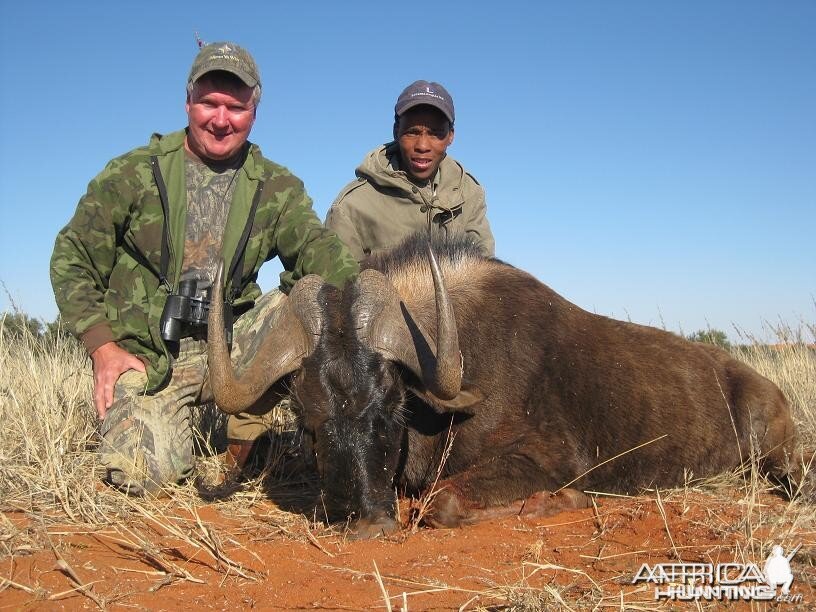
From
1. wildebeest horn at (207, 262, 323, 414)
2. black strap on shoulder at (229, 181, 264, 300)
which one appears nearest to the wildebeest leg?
wildebeest horn at (207, 262, 323, 414)

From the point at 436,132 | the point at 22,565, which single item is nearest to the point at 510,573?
the point at 22,565

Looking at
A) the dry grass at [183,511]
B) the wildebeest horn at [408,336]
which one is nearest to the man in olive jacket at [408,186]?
the dry grass at [183,511]

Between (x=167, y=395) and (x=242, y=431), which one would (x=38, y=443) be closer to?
(x=167, y=395)

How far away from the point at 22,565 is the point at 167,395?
176cm

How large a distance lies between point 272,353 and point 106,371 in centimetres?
121

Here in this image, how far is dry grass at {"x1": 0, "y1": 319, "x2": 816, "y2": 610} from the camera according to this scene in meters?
3.07

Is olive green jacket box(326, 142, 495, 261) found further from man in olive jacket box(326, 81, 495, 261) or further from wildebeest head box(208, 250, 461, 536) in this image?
wildebeest head box(208, 250, 461, 536)

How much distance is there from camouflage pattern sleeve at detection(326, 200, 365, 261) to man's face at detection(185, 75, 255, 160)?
169cm

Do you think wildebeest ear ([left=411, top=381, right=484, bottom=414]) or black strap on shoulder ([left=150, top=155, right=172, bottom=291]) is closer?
wildebeest ear ([left=411, top=381, right=484, bottom=414])

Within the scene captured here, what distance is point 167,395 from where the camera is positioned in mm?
4984

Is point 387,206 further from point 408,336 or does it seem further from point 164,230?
point 408,336

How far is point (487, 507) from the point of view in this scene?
4.33 meters

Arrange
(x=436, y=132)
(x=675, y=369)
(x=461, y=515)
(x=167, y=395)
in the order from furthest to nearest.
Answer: (x=436, y=132) < (x=675, y=369) < (x=167, y=395) < (x=461, y=515)

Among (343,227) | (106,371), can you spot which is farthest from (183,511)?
(343,227)
